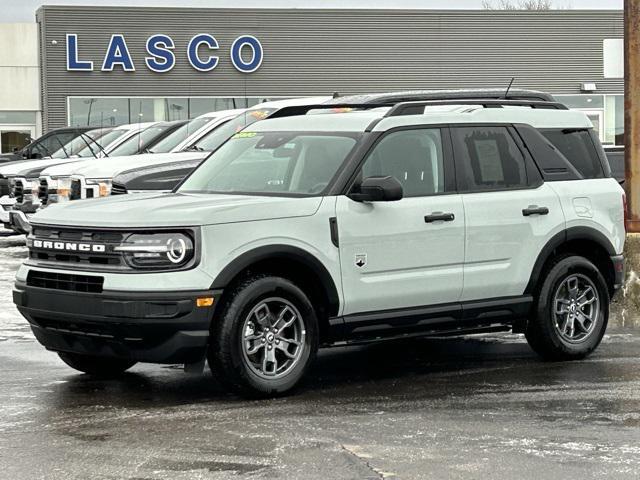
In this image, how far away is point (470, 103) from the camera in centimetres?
945

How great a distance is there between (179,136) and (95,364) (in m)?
9.25

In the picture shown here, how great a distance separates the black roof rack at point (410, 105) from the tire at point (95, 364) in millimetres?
2127

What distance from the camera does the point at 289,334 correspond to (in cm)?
813

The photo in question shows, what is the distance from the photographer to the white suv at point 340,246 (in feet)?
25.3

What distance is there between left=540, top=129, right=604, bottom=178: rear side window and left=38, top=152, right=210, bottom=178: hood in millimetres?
6533

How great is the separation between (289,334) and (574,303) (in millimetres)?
2484

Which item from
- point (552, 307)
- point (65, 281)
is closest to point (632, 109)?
point (552, 307)

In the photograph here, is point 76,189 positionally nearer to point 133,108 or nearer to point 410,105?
point 410,105

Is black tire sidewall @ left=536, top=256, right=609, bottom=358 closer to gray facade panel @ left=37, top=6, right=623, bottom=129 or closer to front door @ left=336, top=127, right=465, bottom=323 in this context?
front door @ left=336, top=127, right=465, bottom=323

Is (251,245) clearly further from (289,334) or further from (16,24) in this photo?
(16,24)

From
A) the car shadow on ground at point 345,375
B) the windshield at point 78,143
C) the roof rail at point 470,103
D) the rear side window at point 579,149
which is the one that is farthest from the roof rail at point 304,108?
the windshield at point 78,143

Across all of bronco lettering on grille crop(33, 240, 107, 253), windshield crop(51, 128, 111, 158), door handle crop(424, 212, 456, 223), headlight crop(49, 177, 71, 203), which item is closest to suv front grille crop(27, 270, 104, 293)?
bronco lettering on grille crop(33, 240, 107, 253)

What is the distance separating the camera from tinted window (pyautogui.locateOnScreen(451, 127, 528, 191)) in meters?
8.97

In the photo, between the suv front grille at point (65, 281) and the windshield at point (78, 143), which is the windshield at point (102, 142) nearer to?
the windshield at point (78, 143)
